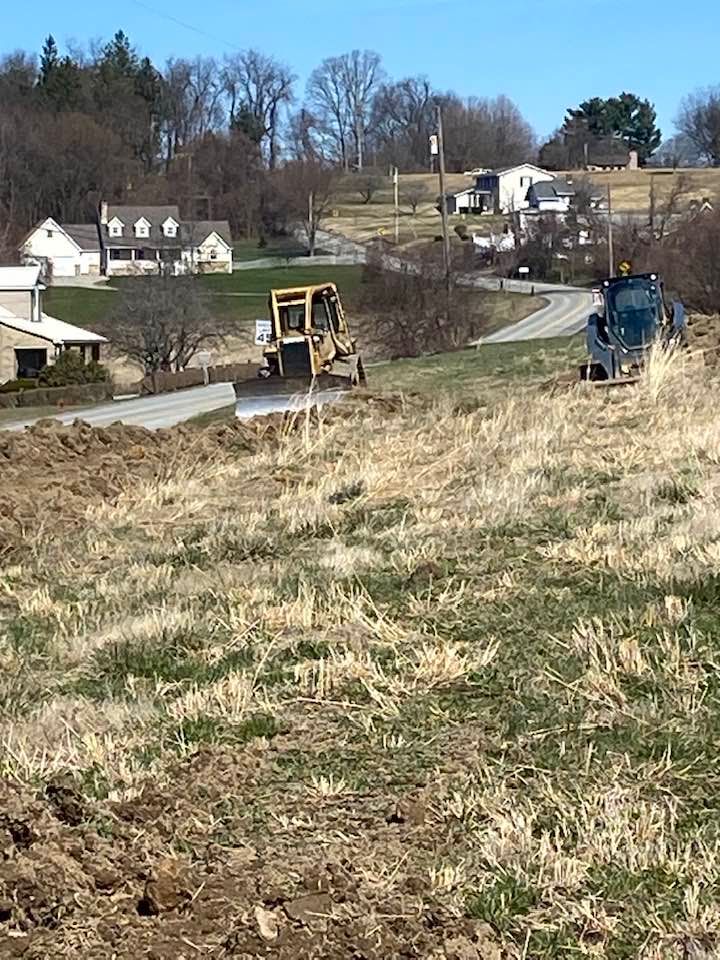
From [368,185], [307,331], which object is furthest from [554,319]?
[368,185]

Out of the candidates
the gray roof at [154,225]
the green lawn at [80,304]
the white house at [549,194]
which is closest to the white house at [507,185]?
the white house at [549,194]

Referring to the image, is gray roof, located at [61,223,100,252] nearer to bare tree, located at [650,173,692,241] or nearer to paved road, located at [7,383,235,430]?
bare tree, located at [650,173,692,241]

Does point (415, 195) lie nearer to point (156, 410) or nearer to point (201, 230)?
point (201, 230)

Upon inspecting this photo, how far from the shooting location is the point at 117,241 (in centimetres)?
10650

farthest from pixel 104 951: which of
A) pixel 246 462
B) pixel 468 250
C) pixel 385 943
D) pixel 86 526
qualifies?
pixel 468 250

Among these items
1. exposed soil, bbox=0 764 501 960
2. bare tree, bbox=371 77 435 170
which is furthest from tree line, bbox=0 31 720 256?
exposed soil, bbox=0 764 501 960

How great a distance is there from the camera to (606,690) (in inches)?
217

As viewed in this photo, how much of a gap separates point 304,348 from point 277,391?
4.16 ft

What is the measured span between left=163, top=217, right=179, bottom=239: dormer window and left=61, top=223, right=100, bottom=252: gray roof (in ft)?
20.2

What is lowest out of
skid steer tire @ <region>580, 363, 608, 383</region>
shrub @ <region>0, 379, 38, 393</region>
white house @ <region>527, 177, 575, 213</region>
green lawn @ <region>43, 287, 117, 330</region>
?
shrub @ <region>0, 379, 38, 393</region>

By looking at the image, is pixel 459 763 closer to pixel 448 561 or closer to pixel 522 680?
pixel 522 680

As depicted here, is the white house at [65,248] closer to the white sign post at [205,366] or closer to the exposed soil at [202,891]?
the white sign post at [205,366]

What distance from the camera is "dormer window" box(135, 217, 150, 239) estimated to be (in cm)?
10481

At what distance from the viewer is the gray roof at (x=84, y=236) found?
10606 cm
